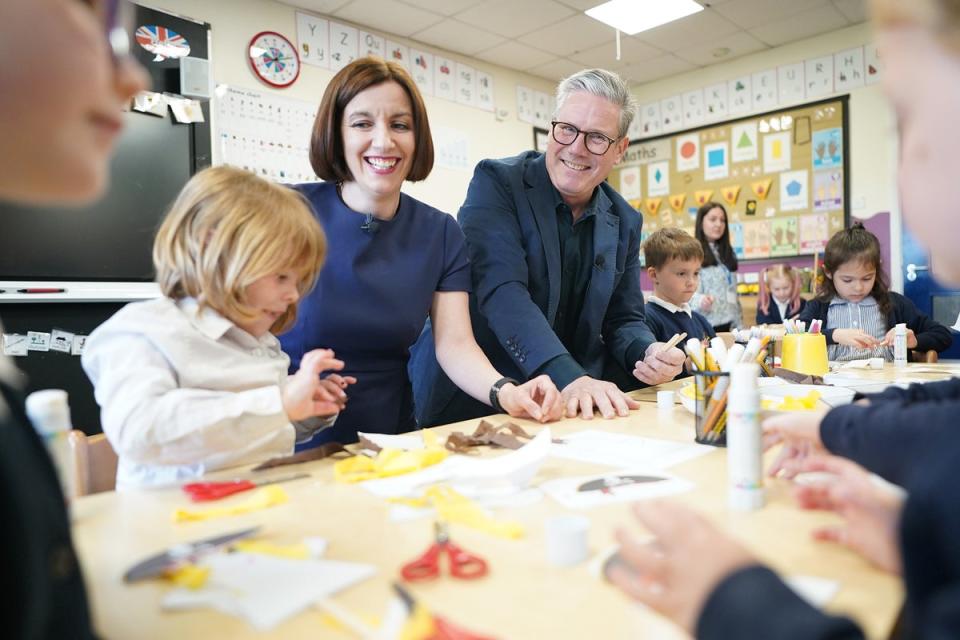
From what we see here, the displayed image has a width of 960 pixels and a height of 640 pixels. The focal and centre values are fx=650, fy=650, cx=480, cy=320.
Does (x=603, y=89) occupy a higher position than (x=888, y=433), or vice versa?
(x=603, y=89)

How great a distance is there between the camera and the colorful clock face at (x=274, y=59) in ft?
12.4

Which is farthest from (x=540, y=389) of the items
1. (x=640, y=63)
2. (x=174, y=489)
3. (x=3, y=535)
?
(x=640, y=63)

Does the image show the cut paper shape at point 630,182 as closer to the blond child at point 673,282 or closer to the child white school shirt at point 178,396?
the blond child at point 673,282

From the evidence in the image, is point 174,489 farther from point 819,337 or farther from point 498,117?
point 498,117

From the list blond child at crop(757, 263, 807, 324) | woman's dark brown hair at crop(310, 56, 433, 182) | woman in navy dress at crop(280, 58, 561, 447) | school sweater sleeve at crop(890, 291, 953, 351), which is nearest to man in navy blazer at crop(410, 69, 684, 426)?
woman in navy dress at crop(280, 58, 561, 447)

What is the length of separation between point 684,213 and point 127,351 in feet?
17.2

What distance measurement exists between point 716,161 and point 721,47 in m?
0.88

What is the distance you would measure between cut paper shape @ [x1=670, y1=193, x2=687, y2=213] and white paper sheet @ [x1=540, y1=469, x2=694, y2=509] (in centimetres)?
503

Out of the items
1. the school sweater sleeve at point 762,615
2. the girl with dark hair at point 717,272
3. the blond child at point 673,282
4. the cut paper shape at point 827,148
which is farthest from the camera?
the cut paper shape at point 827,148

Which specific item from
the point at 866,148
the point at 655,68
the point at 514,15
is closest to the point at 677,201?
the point at 655,68

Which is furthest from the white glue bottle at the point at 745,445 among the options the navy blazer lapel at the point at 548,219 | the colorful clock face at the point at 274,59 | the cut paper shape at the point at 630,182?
the cut paper shape at the point at 630,182

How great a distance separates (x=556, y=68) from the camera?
5.31m

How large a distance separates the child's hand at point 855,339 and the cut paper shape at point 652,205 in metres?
3.16

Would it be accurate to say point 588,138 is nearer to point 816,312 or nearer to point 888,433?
point 888,433
